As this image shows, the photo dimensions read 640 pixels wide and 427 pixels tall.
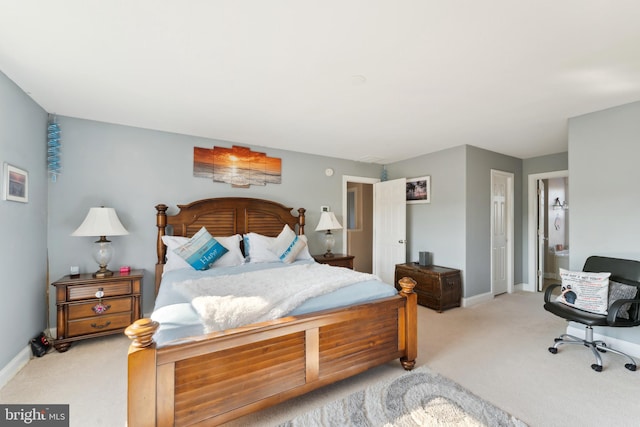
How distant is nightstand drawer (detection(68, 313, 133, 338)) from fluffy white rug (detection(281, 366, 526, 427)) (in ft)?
7.04

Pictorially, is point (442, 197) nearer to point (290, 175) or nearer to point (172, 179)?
point (290, 175)

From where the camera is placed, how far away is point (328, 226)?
4254 millimetres

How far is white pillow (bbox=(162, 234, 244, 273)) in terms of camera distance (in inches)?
123

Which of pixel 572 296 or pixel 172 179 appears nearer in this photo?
pixel 572 296

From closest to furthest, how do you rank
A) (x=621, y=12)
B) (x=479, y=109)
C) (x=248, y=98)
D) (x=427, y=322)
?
(x=621, y=12) → (x=248, y=98) → (x=479, y=109) → (x=427, y=322)

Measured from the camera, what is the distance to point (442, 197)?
4359mm

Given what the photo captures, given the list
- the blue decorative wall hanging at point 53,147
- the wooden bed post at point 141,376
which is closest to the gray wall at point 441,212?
the wooden bed post at point 141,376

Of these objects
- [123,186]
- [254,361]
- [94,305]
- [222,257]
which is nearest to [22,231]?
[94,305]

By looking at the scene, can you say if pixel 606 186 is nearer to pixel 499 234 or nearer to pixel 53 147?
pixel 499 234

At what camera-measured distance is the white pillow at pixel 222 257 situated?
3119mm

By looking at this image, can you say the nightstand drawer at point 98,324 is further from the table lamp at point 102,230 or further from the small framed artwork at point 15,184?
the small framed artwork at point 15,184

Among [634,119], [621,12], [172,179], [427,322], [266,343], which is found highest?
[621,12]

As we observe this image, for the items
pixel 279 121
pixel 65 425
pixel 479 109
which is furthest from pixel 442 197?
pixel 65 425

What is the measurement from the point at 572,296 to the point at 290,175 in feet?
11.7
